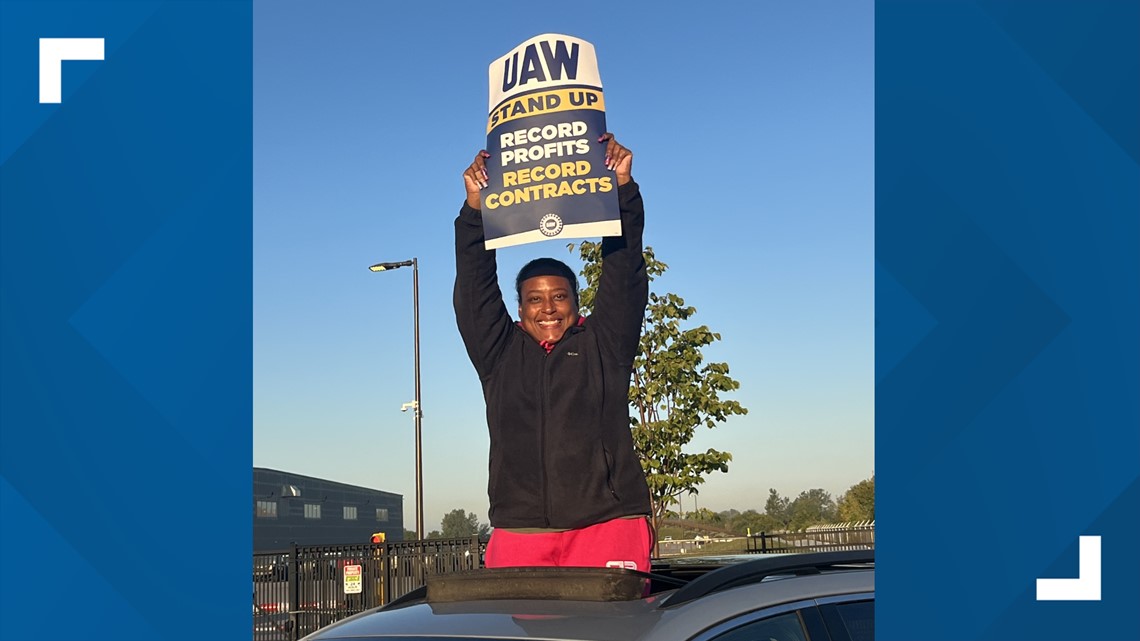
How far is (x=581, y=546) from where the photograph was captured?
7.14 meters

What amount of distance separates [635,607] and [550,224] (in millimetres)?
3644

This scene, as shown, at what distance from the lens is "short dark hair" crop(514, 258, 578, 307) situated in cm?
754

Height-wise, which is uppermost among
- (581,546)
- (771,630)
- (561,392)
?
(561,392)

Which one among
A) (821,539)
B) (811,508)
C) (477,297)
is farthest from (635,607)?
(811,508)

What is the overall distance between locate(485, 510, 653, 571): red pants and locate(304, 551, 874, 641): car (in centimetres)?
306

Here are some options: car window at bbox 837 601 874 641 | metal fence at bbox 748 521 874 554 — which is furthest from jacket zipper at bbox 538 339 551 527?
metal fence at bbox 748 521 874 554

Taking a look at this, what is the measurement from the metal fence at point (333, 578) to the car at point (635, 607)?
15.9 m

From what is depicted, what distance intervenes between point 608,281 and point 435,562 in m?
13.5
